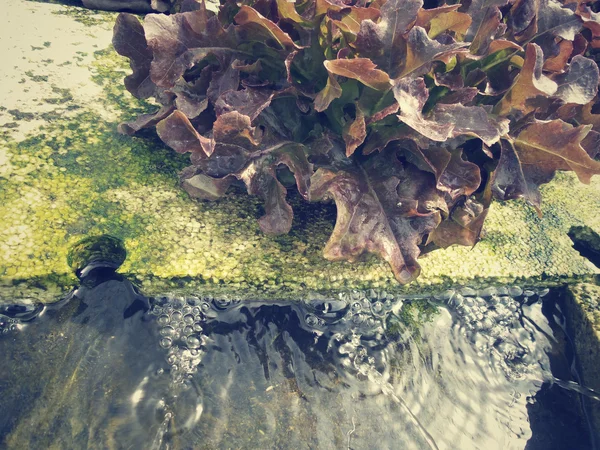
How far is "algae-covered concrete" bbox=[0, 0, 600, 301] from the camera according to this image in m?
1.80

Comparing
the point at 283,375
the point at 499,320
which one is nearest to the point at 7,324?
the point at 283,375

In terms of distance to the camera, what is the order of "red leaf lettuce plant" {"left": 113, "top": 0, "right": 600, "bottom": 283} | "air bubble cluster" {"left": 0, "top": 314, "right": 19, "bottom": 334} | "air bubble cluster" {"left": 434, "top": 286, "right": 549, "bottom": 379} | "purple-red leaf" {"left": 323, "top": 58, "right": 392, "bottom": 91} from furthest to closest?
"air bubble cluster" {"left": 434, "top": 286, "right": 549, "bottom": 379} < "air bubble cluster" {"left": 0, "top": 314, "right": 19, "bottom": 334} < "red leaf lettuce plant" {"left": 113, "top": 0, "right": 600, "bottom": 283} < "purple-red leaf" {"left": 323, "top": 58, "right": 392, "bottom": 91}

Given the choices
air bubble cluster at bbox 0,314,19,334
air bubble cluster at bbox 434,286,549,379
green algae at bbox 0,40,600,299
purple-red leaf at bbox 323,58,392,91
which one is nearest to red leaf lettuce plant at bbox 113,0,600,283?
purple-red leaf at bbox 323,58,392,91

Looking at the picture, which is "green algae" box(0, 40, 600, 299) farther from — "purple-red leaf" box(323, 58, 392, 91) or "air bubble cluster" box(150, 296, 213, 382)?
"purple-red leaf" box(323, 58, 392, 91)

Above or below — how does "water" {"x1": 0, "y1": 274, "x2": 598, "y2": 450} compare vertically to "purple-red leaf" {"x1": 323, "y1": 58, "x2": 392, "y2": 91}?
below

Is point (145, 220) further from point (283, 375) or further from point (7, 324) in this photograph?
point (283, 375)

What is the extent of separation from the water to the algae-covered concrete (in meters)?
0.15

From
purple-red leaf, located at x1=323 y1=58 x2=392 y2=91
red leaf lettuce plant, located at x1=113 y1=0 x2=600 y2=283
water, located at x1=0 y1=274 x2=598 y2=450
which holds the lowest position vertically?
water, located at x1=0 y1=274 x2=598 y2=450

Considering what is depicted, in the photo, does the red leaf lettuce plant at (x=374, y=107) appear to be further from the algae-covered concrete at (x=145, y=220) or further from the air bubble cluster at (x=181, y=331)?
the air bubble cluster at (x=181, y=331)

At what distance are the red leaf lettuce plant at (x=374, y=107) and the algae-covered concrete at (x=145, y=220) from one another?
15 cm

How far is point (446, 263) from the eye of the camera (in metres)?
2.04

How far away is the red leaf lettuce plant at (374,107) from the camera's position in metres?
1.64

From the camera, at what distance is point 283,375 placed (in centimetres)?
186

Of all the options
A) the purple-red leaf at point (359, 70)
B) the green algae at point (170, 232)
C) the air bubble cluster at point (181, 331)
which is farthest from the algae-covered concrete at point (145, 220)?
the purple-red leaf at point (359, 70)
